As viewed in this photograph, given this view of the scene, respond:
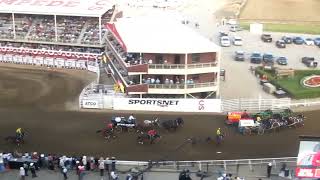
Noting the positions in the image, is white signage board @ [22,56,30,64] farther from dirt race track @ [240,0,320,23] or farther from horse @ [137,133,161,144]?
dirt race track @ [240,0,320,23]

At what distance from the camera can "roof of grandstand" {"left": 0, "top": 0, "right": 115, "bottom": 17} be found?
66.6 m

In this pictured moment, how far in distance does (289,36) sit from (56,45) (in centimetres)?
3386

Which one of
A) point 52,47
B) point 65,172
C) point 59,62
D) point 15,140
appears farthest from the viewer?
point 52,47

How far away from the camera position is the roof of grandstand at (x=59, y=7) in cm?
6656

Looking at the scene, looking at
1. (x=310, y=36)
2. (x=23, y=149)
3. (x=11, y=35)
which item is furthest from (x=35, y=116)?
(x=310, y=36)

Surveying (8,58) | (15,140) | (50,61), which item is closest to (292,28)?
(50,61)

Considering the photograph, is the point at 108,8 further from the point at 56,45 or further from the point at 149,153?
the point at 149,153

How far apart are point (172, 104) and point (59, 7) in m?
26.1

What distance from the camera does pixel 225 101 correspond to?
49281mm

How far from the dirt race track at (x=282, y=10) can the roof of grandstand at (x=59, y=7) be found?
116 feet

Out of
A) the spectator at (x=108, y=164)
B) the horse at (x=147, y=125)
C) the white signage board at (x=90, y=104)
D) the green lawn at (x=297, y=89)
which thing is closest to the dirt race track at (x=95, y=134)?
the horse at (x=147, y=125)

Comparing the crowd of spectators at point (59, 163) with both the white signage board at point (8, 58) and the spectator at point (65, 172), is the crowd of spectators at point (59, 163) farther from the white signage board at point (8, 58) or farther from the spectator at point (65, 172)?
the white signage board at point (8, 58)

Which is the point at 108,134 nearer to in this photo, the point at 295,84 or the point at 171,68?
the point at 171,68

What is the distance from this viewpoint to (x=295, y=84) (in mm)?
55781
